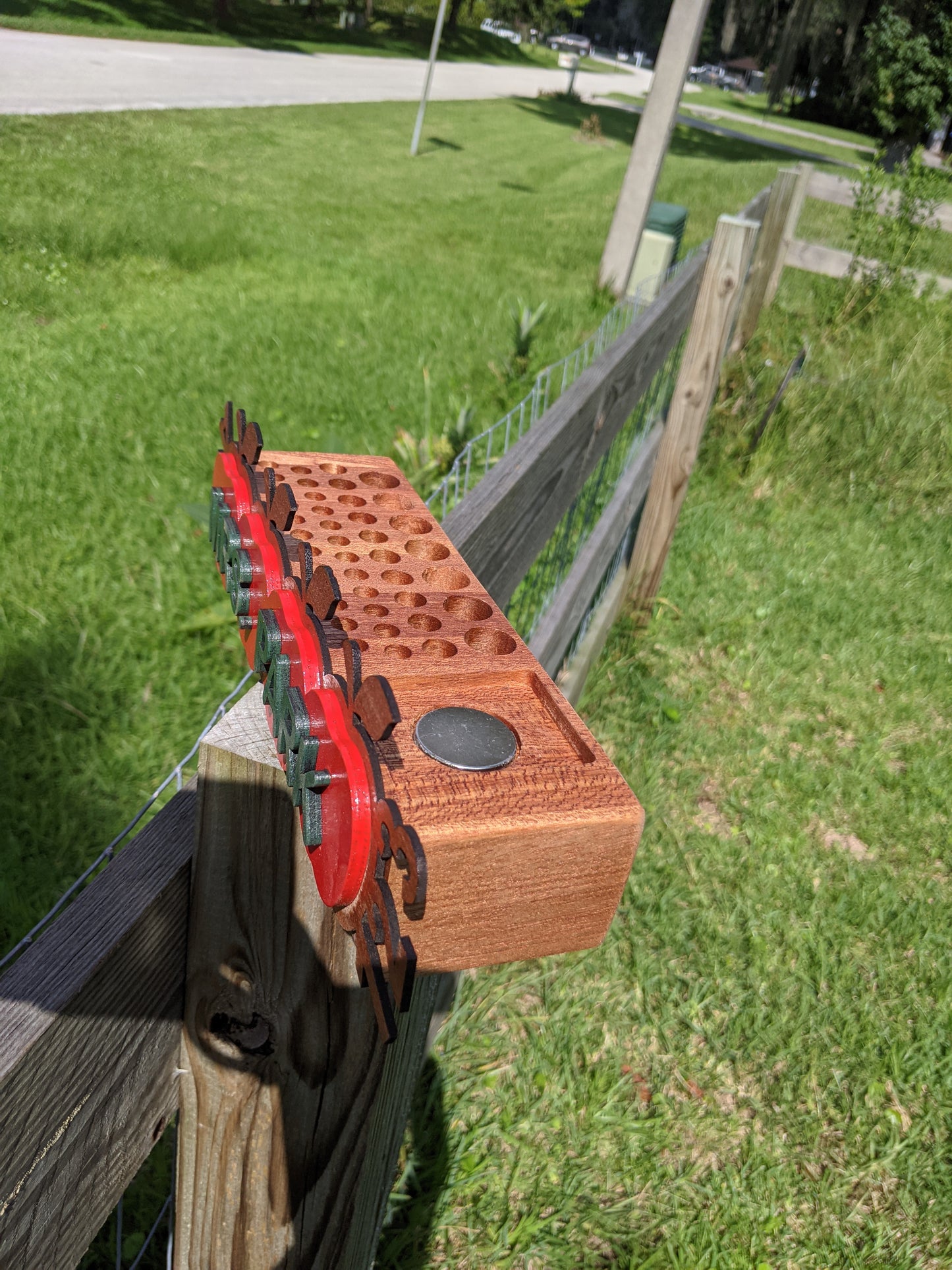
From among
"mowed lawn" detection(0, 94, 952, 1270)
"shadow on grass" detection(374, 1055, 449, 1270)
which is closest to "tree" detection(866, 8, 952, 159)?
"mowed lawn" detection(0, 94, 952, 1270)

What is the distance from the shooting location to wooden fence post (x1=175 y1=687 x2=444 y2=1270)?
31.1 inches

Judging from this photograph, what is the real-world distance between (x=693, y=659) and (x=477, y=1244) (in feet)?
8.09

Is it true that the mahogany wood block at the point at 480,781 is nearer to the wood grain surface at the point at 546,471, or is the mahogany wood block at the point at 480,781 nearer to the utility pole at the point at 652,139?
the wood grain surface at the point at 546,471

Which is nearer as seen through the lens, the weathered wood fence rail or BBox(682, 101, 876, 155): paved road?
the weathered wood fence rail

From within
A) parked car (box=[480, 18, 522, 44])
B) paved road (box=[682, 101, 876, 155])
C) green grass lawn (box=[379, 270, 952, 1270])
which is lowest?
green grass lawn (box=[379, 270, 952, 1270])

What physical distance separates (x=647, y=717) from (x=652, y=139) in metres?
5.81

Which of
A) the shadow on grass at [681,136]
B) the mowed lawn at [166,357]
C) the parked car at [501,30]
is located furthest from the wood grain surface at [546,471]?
the parked car at [501,30]

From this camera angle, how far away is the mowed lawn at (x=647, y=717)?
214 centimetres

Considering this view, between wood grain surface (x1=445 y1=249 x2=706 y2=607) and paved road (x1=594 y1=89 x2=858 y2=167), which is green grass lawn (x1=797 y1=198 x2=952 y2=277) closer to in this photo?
wood grain surface (x1=445 y1=249 x2=706 y2=607)

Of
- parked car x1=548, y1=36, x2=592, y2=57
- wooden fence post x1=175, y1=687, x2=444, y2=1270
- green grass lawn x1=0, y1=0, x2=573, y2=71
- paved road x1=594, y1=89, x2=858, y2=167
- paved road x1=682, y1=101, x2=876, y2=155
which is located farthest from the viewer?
parked car x1=548, y1=36, x2=592, y2=57

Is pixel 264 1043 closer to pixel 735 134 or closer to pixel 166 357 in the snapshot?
pixel 166 357

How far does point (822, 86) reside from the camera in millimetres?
42719

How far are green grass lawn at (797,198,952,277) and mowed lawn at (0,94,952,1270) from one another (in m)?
1.08

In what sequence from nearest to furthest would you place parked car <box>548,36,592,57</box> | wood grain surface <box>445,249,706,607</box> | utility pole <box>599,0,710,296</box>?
wood grain surface <box>445,249,706,607</box> < utility pole <box>599,0,710,296</box> < parked car <box>548,36,592,57</box>
